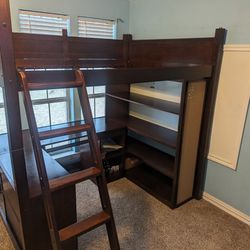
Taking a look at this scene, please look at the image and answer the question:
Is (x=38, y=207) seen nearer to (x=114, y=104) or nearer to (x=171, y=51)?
(x=114, y=104)

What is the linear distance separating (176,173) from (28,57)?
6.48 ft

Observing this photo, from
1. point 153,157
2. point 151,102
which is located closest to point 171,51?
point 151,102

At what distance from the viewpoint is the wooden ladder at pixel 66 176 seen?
1.27 meters

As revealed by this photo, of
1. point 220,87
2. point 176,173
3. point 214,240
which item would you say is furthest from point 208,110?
point 214,240

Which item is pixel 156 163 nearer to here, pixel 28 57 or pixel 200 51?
pixel 200 51

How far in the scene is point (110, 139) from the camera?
3.26 metres

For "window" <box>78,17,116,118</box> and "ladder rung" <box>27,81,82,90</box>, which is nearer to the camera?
"ladder rung" <box>27,81,82,90</box>

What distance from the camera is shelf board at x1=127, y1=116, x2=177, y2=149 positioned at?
8.57 feet

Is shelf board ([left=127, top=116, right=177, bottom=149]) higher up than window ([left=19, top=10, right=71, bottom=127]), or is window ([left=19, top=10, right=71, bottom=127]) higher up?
window ([left=19, top=10, right=71, bottom=127])

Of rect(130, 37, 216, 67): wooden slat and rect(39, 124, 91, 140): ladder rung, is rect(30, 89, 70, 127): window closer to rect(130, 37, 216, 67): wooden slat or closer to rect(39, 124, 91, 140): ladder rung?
rect(130, 37, 216, 67): wooden slat

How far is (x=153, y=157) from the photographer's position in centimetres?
297

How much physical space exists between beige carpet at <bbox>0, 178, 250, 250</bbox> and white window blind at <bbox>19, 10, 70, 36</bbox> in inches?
77.9

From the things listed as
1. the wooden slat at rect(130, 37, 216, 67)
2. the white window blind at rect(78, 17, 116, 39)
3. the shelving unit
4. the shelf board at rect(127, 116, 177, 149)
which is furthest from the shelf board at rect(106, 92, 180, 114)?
the white window blind at rect(78, 17, 116, 39)

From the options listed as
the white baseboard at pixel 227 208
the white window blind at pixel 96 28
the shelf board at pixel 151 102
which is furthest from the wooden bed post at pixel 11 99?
the white baseboard at pixel 227 208
